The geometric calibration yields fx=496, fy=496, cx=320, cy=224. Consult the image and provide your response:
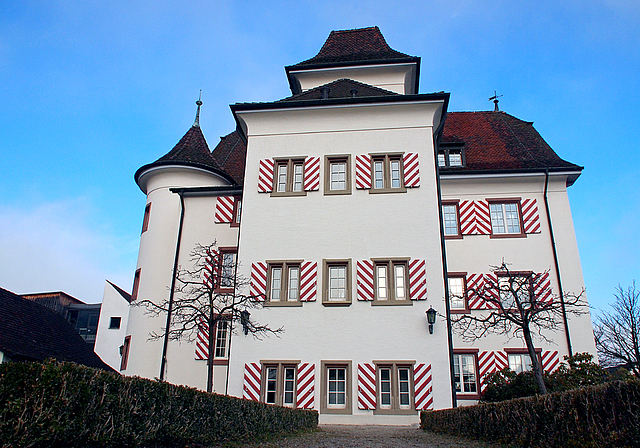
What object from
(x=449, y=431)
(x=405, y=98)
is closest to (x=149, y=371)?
(x=449, y=431)

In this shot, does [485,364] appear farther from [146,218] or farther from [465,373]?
[146,218]

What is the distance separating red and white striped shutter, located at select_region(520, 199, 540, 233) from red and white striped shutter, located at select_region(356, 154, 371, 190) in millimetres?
6724

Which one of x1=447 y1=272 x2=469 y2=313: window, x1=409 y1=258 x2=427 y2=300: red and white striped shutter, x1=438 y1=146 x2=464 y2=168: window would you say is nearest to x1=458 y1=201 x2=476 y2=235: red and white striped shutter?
x1=447 y1=272 x2=469 y2=313: window

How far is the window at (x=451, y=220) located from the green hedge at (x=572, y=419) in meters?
12.1

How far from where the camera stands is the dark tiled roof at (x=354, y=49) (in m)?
22.4

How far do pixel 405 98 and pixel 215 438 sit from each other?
13.3 m

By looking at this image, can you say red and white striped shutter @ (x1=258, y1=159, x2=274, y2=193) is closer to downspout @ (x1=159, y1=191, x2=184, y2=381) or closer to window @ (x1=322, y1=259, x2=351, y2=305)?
window @ (x1=322, y1=259, x2=351, y2=305)

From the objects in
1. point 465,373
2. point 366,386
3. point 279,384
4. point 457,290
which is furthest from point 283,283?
point 465,373

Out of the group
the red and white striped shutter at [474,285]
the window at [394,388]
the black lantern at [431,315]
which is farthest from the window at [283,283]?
the red and white striped shutter at [474,285]

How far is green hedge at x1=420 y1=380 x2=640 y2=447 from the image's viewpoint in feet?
14.7

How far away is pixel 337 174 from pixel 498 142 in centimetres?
920

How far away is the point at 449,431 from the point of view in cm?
995

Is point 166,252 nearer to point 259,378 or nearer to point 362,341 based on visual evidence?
point 259,378

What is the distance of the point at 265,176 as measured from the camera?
17.3 meters
